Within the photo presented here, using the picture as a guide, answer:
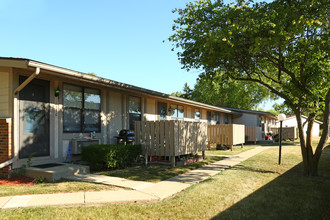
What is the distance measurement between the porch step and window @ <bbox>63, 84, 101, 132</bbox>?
152 centimetres

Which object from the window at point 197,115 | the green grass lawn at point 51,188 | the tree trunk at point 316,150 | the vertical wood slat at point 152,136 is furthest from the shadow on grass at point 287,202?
the window at point 197,115

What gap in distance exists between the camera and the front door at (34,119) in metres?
6.89

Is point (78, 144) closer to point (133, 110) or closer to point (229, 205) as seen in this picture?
point (133, 110)

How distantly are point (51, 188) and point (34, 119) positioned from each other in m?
2.64

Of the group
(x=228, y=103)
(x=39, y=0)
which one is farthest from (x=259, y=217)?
(x=228, y=103)

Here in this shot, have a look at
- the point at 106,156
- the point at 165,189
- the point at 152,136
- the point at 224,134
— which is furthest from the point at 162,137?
the point at 224,134

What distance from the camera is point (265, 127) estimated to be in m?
29.1

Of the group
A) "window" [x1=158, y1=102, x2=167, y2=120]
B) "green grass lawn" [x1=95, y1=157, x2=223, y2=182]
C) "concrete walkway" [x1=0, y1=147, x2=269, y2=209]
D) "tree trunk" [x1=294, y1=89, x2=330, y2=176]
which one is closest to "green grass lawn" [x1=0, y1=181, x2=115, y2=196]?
"concrete walkway" [x1=0, y1=147, x2=269, y2=209]

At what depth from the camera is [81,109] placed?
8.64 m

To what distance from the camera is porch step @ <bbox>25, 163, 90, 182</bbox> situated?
6289mm

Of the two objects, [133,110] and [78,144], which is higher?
[133,110]

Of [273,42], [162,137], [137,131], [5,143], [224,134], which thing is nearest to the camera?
[5,143]

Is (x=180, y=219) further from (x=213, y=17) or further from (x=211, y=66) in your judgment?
(x=213, y=17)

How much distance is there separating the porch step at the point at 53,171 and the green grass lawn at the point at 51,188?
1.36ft
